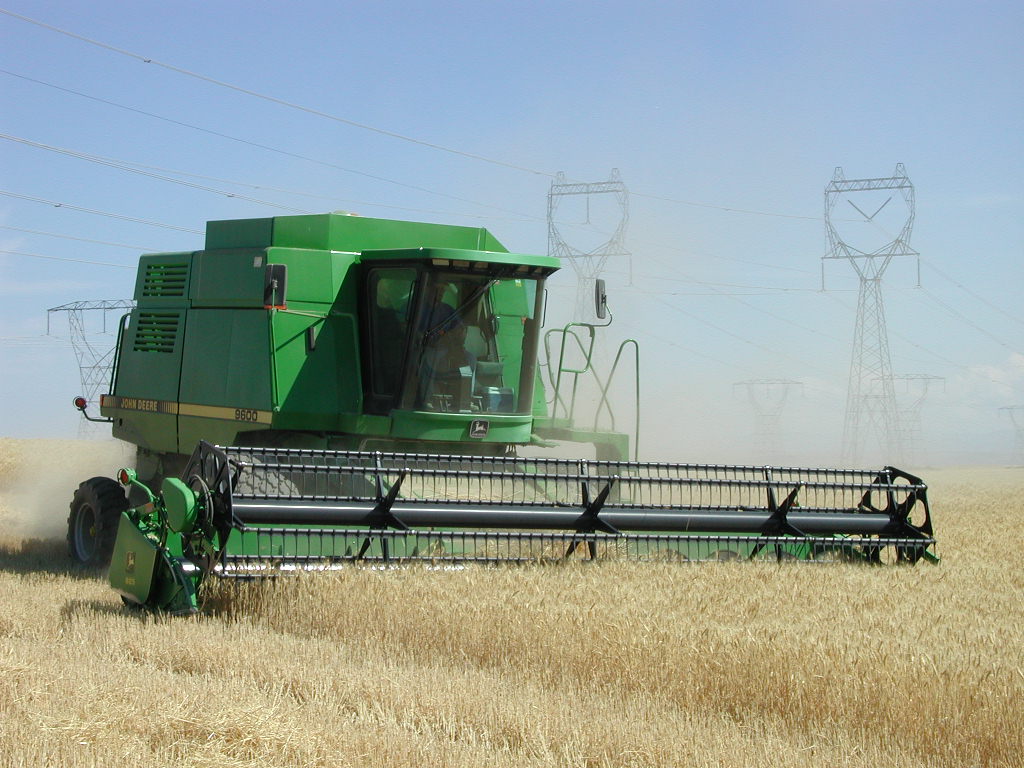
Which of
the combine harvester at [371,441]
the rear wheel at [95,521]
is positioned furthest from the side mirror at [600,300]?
the rear wheel at [95,521]

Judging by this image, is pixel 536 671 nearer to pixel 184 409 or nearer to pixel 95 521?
pixel 95 521

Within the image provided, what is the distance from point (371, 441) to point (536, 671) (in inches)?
140

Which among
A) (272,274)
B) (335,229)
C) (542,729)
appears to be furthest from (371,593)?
(335,229)

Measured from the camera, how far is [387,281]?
796 cm

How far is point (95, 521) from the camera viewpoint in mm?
8164

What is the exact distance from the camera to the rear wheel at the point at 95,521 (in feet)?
26.3

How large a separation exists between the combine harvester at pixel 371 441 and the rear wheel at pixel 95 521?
0.06 feet

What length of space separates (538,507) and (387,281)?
2.32 m

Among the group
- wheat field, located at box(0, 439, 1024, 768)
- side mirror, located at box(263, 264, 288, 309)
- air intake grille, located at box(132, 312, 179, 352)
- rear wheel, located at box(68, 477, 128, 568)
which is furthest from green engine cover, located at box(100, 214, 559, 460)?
wheat field, located at box(0, 439, 1024, 768)

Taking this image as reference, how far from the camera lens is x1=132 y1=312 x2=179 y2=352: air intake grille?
9023mm

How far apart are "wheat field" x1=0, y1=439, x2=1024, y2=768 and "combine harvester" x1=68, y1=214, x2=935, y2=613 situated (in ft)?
1.28

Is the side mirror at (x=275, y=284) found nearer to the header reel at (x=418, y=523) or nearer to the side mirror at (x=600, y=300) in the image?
the header reel at (x=418, y=523)

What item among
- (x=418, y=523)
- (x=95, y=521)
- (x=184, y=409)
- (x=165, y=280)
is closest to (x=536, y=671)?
(x=418, y=523)

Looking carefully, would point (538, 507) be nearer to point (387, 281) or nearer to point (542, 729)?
point (387, 281)
